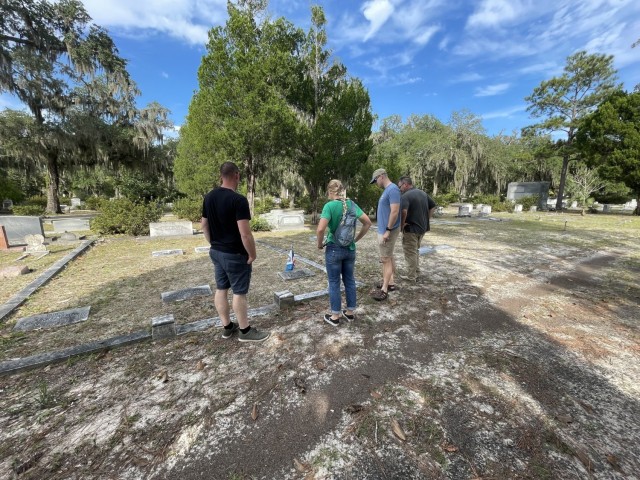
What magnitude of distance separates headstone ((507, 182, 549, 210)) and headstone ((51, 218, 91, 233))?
104ft

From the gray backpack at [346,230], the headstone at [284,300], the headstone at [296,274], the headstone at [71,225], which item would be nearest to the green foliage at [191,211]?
the headstone at [71,225]

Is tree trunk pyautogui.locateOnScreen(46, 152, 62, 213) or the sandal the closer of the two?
the sandal

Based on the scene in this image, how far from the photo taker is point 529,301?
436 cm

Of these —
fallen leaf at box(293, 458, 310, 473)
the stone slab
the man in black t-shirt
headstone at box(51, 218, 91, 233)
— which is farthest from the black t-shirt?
headstone at box(51, 218, 91, 233)

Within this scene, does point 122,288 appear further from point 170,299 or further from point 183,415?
point 183,415

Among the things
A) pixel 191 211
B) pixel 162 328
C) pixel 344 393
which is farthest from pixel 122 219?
pixel 344 393

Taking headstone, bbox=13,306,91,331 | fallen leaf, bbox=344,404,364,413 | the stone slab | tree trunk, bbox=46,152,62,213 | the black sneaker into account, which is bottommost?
fallen leaf, bbox=344,404,364,413

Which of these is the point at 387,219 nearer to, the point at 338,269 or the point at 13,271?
the point at 338,269

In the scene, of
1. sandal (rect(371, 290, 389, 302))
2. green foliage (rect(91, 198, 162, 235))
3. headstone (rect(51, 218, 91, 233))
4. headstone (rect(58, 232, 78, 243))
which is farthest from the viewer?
headstone (rect(51, 218, 91, 233))

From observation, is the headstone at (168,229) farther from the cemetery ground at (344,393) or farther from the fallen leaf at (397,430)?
the fallen leaf at (397,430)

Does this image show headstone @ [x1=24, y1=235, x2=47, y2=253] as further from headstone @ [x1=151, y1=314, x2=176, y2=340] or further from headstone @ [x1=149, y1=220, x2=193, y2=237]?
headstone @ [x1=151, y1=314, x2=176, y2=340]

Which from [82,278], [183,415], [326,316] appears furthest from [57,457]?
[82,278]

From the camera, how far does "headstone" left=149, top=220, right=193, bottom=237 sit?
34.3 feet

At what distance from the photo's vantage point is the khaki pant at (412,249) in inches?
190
